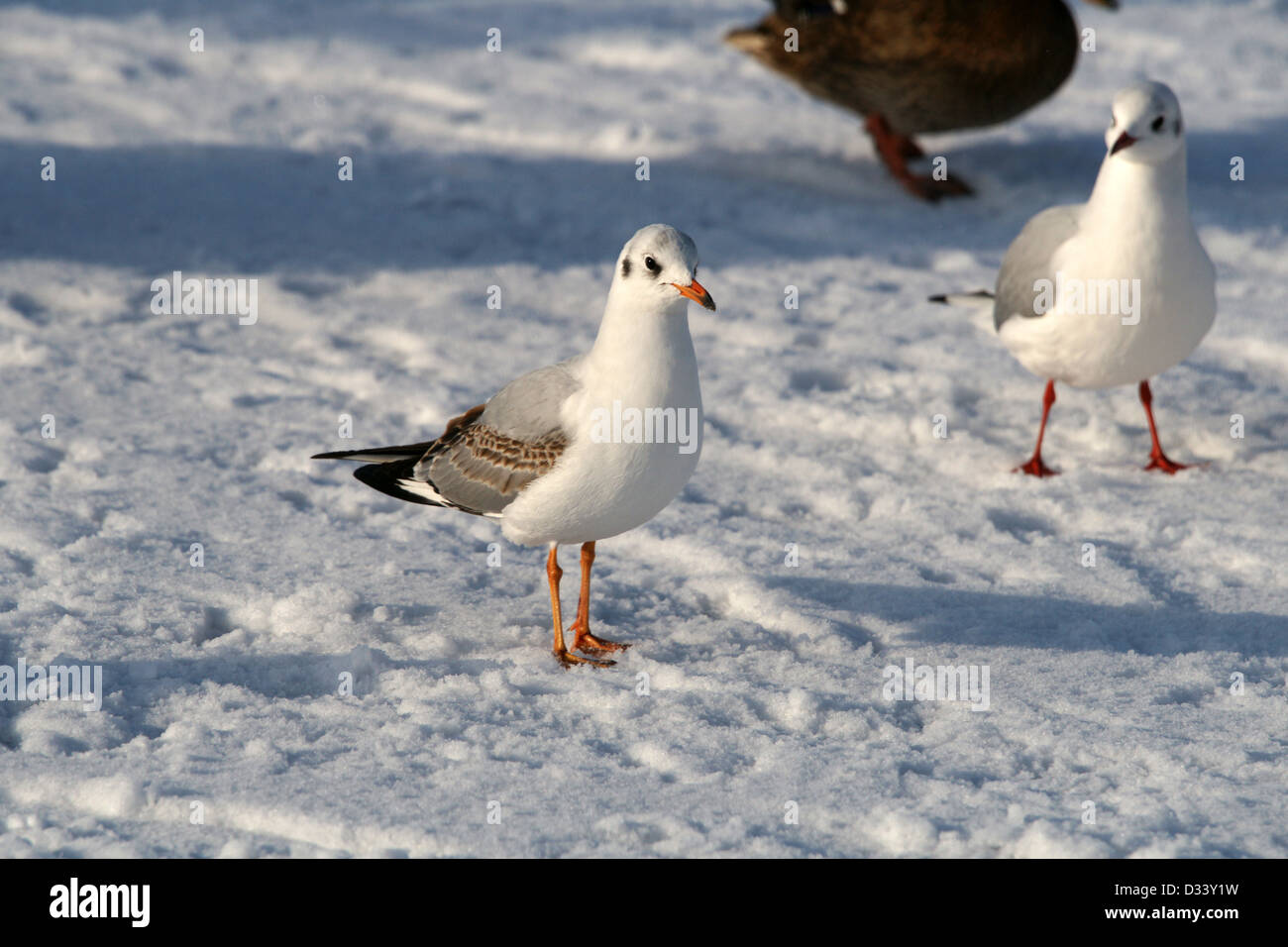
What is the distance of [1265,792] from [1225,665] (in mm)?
801

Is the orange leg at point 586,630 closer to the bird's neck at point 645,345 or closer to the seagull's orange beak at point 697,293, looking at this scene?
the bird's neck at point 645,345

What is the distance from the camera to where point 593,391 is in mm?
4438

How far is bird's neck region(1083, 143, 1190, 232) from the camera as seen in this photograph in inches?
229

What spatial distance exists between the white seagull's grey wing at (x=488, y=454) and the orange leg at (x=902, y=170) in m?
5.56

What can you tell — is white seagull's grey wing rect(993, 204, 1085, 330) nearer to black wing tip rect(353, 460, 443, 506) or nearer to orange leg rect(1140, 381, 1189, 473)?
orange leg rect(1140, 381, 1189, 473)

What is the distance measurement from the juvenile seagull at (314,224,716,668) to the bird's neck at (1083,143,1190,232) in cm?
236

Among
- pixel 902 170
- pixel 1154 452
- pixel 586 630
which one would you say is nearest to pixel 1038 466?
pixel 1154 452

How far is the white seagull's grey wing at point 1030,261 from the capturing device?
6.13 meters

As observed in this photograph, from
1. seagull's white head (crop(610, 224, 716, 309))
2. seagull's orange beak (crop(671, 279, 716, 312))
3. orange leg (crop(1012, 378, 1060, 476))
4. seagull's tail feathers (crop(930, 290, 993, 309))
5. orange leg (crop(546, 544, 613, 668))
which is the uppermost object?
seagull's tail feathers (crop(930, 290, 993, 309))

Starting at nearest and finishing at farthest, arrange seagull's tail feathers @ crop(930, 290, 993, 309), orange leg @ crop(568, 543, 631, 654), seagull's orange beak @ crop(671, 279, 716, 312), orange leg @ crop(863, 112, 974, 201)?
1. seagull's orange beak @ crop(671, 279, 716, 312)
2. orange leg @ crop(568, 543, 631, 654)
3. seagull's tail feathers @ crop(930, 290, 993, 309)
4. orange leg @ crop(863, 112, 974, 201)

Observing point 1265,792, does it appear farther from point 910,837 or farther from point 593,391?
point 593,391

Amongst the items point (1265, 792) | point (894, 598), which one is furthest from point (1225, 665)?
point (894, 598)

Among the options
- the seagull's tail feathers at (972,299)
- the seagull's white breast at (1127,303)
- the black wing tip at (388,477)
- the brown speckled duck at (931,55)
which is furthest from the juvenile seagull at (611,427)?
the brown speckled duck at (931,55)

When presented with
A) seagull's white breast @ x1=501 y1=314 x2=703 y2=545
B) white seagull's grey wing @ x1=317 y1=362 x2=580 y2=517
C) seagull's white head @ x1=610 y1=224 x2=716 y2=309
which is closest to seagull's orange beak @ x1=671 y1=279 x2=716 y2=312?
seagull's white head @ x1=610 y1=224 x2=716 y2=309
